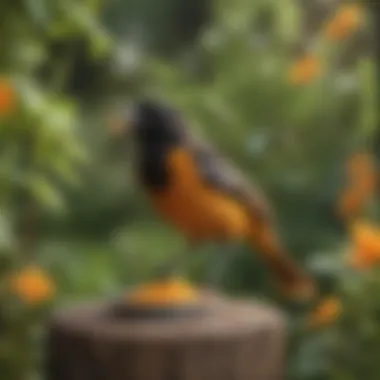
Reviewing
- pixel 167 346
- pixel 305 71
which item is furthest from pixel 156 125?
pixel 305 71

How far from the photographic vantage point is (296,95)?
2.51 metres

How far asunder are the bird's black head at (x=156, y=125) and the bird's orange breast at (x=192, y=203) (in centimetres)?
3

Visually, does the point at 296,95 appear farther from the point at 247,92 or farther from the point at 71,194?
the point at 71,194

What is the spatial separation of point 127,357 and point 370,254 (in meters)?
0.45

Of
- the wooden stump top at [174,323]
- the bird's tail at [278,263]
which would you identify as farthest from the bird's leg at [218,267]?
the wooden stump top at [174,323]

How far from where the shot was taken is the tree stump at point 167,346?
4.78 feet

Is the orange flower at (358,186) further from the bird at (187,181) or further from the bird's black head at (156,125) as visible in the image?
the bird's black head at (156,125)

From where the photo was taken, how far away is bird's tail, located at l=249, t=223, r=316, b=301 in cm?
198

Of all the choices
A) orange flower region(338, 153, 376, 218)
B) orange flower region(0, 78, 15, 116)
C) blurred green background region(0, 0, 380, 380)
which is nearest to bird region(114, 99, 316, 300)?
blurred green background region(0, 0, 380, 380)

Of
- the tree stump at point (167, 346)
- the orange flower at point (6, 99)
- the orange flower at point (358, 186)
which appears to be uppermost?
the orange flower at point (358, 186)

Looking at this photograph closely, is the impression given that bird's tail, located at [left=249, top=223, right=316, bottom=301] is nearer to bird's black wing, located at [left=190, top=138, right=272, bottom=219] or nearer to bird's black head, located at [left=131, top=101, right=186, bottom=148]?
bird's black wing, located at [left=190, top=138, right=272, bottom=219]

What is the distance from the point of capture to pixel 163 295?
1589mm

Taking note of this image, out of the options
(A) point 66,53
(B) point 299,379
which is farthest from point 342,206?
(A) point 66,53

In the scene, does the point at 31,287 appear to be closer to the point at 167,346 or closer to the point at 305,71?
the point at 167,346
